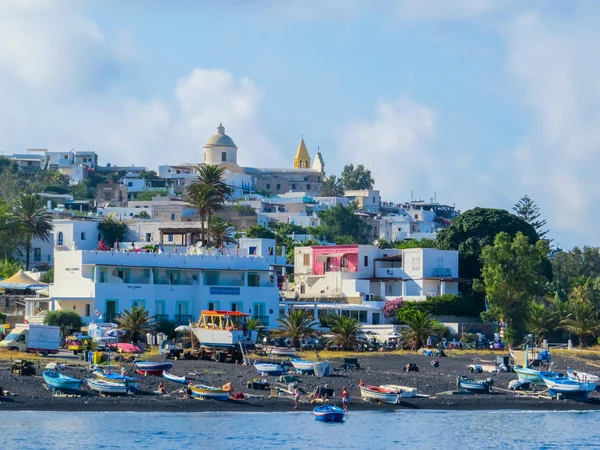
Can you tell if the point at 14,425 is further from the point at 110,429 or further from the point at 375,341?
the point at 375,341

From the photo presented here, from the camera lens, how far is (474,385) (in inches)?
2603

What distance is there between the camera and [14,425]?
56781 mm

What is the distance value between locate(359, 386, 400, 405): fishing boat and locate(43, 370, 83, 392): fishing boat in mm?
12285

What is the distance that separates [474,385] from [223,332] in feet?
47.8

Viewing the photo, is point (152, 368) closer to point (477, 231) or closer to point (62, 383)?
point (62, 383)

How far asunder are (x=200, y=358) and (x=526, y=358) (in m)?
16.7

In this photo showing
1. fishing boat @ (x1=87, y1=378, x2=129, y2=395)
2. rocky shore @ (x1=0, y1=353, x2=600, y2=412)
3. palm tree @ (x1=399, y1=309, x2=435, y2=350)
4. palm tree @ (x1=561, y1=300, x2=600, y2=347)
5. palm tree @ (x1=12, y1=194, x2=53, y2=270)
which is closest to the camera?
rocky shore @ (x1=0, y1=353, x2=600, y2=412)

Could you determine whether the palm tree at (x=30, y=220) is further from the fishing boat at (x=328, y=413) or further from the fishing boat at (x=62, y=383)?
the fishing boat at (x=328, y=413)

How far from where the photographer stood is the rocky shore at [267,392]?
58.4 metres

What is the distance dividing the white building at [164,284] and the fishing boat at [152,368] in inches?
701

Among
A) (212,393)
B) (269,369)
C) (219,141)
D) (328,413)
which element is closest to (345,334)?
(269,369)

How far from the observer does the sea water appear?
55219 millimetres

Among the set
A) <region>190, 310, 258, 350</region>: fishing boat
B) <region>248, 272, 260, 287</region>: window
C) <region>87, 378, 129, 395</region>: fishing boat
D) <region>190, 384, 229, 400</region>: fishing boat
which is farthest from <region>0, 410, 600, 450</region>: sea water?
<region>248, 272, 260, 287</region>: window

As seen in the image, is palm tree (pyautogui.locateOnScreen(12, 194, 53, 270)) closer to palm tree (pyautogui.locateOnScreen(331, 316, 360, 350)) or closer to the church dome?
palm tree (pyautogui.locateOnScreen(331, 316, 360, 350))
